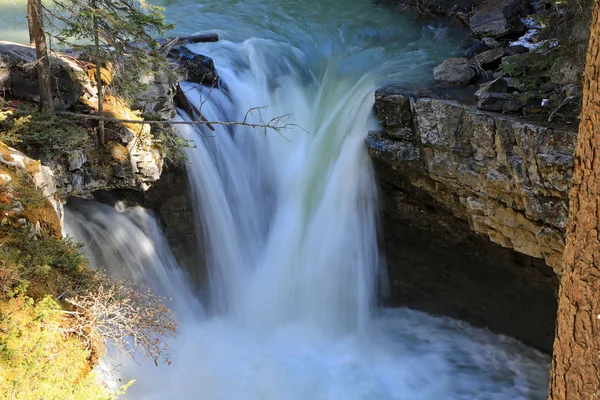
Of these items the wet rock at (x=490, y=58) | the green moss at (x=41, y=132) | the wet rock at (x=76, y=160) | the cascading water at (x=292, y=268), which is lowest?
the cascading water at (x=292, y=268)

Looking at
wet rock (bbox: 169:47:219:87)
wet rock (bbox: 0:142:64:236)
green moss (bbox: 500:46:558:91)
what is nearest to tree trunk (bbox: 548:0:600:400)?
green moss (bbox: 500:46:558:91)

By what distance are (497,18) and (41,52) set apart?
8.68 m

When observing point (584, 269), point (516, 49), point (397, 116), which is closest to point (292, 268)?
point (397, 116)

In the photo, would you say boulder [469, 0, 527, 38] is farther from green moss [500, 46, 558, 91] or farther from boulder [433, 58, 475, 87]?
green moss [500, 46, 558, 91]

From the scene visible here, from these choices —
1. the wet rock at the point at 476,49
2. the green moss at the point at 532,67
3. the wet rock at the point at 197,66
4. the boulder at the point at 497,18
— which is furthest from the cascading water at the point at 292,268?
the green moss at the point at 532,67

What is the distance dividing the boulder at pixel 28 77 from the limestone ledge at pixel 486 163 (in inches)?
175

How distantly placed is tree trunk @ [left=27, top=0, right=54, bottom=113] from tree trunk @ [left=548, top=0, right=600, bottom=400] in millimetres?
5533

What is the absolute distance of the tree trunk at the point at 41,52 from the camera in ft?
21.4

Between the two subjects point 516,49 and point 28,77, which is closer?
point 28,77

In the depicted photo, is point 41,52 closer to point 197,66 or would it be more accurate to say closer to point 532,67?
point 197,66

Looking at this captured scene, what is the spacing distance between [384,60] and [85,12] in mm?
7132

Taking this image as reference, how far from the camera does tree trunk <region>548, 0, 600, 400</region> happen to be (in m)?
3.71

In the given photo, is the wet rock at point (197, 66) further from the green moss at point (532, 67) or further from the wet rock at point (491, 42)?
the wet rock at point (491, 42)

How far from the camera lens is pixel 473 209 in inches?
334
